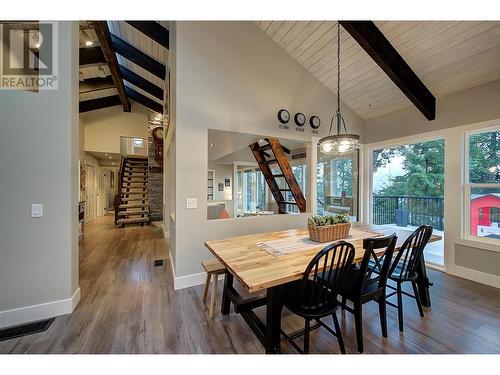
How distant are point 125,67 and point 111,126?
2.56 metres

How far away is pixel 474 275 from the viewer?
113 inches

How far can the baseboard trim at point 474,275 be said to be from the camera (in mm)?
2697

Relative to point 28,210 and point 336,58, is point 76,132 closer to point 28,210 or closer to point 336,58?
point 28,210

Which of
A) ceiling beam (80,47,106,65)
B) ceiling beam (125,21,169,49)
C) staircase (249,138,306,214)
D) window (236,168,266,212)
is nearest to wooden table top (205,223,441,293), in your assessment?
staircase (249,138,306,214)

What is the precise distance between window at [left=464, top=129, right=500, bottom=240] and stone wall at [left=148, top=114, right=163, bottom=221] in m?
7.12

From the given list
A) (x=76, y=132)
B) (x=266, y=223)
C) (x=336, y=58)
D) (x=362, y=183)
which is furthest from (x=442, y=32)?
(x=76, y=132)

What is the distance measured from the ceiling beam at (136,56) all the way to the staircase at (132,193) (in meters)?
3.26

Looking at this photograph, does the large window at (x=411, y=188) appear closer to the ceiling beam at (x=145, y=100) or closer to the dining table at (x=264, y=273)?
the dining table at (x=264, y=273)

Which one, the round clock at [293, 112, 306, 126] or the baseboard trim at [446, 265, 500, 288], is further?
the round clock at [293, 112, 306, 126]

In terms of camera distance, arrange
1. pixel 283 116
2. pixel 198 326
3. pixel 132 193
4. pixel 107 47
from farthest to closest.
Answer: pixel 132 193, pixel 107 47, pixel 283 116, pixel 198 326

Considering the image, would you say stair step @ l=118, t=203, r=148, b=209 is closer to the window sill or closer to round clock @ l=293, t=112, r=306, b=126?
round clock @ l=293, t=112, r=306, b=126

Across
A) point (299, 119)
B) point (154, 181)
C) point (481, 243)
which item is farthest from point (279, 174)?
point (154, 181)

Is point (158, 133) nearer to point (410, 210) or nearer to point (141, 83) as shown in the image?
point (141, 83)

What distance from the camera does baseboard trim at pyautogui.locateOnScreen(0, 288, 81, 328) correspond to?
6.15 feet
